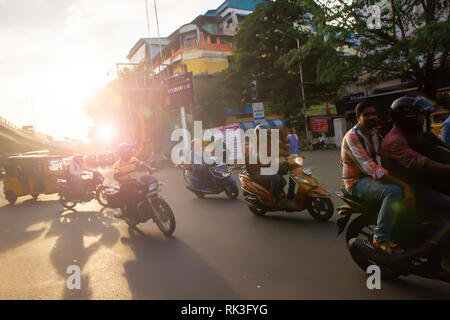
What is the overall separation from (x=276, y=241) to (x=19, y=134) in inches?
1929

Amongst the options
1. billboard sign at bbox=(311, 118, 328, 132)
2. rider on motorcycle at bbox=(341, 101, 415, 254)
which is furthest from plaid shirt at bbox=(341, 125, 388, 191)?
billboard sign at bbox=(311, 118, 328, 132)

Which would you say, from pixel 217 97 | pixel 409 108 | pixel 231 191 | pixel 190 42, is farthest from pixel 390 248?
pixel 190 42

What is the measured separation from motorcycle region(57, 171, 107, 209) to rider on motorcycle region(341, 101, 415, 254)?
24.3 ft

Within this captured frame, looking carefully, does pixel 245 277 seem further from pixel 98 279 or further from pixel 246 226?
pixel 246 226

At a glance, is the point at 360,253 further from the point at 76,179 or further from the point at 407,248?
the point at 76,179

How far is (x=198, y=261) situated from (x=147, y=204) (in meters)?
1.95

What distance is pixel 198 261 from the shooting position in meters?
4.39

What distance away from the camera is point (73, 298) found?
11.8 ft

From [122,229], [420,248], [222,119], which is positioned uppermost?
[222,119]

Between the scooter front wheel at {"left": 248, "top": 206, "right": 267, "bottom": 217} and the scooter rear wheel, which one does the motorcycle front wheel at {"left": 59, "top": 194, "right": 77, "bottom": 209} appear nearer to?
the scooter rear wheel

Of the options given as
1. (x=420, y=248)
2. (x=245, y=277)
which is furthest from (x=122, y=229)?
(x=420, y=248)

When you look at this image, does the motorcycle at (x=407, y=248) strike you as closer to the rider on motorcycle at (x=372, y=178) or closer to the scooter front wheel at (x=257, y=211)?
the rider on motorcycle at (x=372, y=178)

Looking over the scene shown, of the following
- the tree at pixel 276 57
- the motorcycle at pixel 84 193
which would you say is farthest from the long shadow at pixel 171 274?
the tree at pixel 276 57

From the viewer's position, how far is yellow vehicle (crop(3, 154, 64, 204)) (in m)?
11.8
